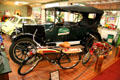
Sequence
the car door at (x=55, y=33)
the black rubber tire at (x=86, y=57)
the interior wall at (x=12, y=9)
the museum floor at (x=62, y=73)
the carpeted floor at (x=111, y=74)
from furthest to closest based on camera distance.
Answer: the interior wall at (x=12, y=9) < the car door at (x=55, y=33) < the black rubber tire at (x=86, y=57) < the carpeted floor at (x=111, y=74) < the museum floor at (x=62, y=73)

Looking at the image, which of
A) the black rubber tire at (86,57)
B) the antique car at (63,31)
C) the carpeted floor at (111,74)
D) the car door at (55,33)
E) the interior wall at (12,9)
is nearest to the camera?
the carpeted floor at (111,74)

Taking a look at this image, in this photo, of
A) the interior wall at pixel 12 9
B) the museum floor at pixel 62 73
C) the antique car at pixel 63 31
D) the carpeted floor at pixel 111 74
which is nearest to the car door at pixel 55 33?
the antique car at pixel 63 31

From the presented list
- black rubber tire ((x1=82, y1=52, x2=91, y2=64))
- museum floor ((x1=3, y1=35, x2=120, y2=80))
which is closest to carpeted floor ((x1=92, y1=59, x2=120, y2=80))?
museum floor ((x1=3, y1=35, x2=120, y2=80))

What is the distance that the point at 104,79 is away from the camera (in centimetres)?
225

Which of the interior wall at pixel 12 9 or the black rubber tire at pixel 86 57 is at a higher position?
the interior wall at pixel 12 9

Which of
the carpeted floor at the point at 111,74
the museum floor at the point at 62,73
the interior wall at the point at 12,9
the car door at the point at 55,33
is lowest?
the carpeted floor at the point at 111,74

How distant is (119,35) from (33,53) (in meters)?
4.58

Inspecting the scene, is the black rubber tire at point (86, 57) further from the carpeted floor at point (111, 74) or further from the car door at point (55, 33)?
the car door at point (55, 33)

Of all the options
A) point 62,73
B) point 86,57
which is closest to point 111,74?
point 86,57

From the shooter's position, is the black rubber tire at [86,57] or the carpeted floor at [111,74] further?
the black rubber tire at [86,57]

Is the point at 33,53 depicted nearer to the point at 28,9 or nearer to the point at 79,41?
the point at 79,41

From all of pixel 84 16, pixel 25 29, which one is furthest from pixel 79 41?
pixel 25 29

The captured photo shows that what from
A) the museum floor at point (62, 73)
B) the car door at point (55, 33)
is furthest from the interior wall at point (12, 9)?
the museum floor at point (62, 73)

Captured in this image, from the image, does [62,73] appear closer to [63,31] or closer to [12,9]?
[63,31]
